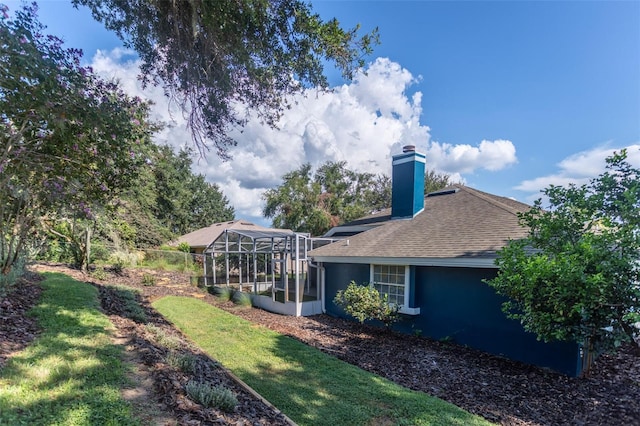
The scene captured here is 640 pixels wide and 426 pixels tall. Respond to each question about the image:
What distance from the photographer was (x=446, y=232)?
8891 millimetres

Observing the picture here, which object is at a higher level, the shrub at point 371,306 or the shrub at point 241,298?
the shrub at point 371,306

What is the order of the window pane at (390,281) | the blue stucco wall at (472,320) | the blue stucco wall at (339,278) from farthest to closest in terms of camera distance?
the blue stucco wall at (339,278) → the window pane at (390,281) → the blue stucco wall at (472,320)

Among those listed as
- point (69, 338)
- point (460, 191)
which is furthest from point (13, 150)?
point (460, 191)

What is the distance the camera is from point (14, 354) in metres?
3.86

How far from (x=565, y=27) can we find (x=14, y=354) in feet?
38.2

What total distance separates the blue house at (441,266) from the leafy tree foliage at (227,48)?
508cm

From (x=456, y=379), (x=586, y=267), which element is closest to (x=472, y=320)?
(x=456, y=379)

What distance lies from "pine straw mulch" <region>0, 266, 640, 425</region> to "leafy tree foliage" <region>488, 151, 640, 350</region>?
3.32 feet

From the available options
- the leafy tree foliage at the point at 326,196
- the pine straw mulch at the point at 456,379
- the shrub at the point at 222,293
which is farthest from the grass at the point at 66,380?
the leafy tree foliage at the point at 326,196

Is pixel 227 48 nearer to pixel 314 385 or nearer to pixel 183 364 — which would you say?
pixel 183 364

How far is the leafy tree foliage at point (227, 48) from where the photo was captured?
488cm

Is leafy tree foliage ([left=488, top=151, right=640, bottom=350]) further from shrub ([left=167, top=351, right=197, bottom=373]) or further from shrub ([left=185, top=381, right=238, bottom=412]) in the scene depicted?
shrub ([left=167, top=351, right=197, bottom=373])

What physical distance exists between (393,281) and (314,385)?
14.9 feet

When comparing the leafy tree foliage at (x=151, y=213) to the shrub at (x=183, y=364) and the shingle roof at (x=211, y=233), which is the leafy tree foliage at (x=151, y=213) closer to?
the shingle roof at (x=211, y=233)
